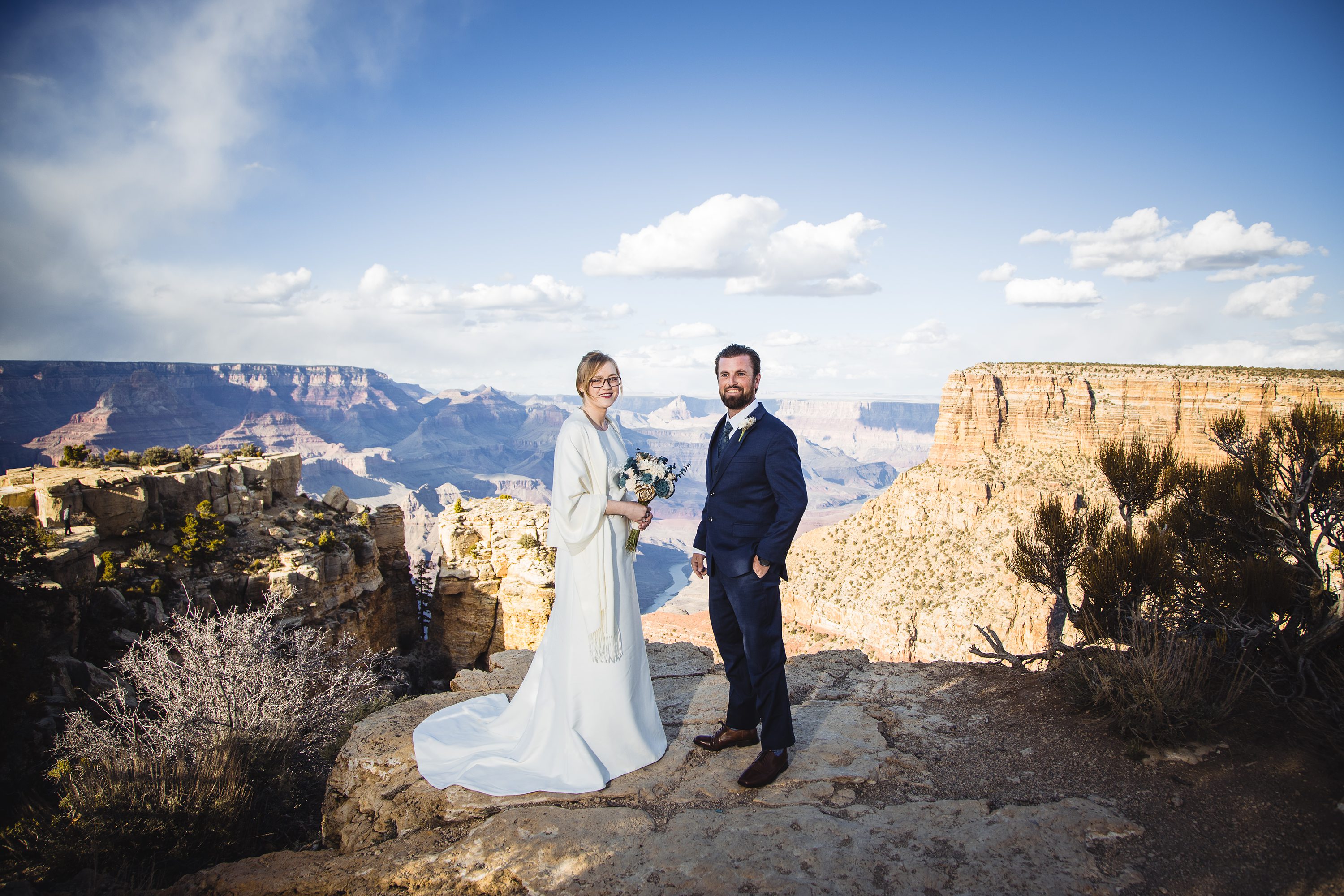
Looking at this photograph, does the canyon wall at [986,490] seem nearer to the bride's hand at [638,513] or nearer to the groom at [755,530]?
the groom at [755,530]

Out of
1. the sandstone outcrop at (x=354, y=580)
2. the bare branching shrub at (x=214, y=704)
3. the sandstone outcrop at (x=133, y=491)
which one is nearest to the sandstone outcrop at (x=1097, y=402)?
the sandstone outcrop at (x=354, y=580)

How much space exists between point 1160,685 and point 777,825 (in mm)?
2944

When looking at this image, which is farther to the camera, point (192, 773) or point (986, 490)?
point (986, 490)

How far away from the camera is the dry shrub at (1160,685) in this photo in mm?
4348

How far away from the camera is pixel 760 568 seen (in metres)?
4.14

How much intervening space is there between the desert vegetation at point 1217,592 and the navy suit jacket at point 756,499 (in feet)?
9.42

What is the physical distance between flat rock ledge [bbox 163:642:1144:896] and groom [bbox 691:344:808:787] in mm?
442

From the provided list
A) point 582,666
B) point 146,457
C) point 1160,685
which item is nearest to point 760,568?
point 582,666

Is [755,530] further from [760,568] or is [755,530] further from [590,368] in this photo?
[590,368]

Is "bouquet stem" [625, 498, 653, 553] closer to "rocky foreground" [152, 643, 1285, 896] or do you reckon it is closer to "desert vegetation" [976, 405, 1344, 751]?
"rocky foreground" [152, 643, 1285, 896]

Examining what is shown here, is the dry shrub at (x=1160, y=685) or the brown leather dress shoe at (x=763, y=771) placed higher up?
the dry shrub at (x=1160, y=685)

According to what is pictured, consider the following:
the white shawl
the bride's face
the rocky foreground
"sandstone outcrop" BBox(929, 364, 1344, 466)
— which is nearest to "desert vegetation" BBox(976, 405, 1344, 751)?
the rocky foreground

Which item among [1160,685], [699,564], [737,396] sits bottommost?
[1160,685]

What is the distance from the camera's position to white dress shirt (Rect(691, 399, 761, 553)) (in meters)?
4.37
